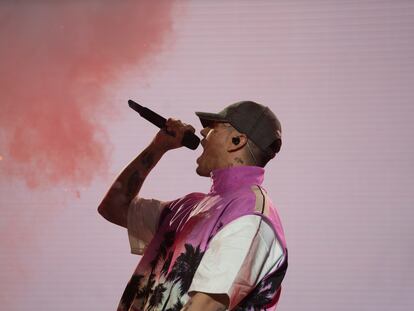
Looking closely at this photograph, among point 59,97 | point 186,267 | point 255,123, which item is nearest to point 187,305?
point 186,267

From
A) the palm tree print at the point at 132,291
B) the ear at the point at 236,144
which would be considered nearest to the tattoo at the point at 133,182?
the palm tree print at the point at 132,291

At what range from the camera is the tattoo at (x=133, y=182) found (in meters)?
1.98

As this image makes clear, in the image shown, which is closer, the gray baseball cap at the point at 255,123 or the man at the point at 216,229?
the man at the point at 216,229

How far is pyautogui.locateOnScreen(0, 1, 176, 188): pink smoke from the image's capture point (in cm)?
270

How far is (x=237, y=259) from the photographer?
1.42 m

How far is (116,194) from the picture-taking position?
1.99 m

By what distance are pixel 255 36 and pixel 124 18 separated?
0.52 meters

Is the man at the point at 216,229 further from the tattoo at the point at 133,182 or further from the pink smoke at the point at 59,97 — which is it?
the pink smoke at the point at 59,97

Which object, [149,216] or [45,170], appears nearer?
[149,216]

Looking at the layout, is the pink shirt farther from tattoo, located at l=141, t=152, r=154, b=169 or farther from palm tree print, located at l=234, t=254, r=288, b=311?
tattoo, located at l=141, t=152, r=154, b=169

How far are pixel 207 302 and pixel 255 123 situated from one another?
1.60ft

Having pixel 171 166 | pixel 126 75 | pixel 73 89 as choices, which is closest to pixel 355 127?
pixel 171 166

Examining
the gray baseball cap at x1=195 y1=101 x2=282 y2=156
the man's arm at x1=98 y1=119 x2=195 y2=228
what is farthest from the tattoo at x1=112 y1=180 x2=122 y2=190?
the gray baseball cap at x1=195 y1=101 x2=282 y2=156

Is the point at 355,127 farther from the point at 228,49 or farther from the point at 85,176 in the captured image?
the point at 85,176
